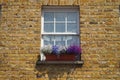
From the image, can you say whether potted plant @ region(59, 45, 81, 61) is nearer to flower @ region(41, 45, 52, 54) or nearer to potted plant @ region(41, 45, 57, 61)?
potted plant @ region(41, 45, 57, 61)

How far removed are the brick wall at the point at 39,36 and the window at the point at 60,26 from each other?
0.23 m

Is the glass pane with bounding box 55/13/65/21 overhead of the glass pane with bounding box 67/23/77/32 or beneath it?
overhead

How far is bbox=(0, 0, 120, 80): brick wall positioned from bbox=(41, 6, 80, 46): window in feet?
0.76

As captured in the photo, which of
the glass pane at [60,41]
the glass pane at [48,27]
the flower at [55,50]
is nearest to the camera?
the flower at [55,50]

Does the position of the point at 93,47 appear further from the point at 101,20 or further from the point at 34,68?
the point at 34,68

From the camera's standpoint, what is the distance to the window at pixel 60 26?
11992 millimetres

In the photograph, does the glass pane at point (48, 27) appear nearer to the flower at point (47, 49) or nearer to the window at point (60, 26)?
the window at point (60, 26)

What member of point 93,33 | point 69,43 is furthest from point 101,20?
point 69,43

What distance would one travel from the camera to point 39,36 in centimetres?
1184

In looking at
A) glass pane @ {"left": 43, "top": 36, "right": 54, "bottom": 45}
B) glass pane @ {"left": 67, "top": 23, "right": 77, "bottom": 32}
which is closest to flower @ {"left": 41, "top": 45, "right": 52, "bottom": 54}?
glass pane @ {"left": 43, "top": 36, "right": 54, "bottom": 45}

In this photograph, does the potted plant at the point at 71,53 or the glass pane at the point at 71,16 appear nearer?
the potted plant at the point at 71,53

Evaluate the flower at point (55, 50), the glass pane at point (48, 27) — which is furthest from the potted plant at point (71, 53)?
the glass pane at point (48, 27)

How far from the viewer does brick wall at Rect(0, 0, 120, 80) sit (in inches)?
455

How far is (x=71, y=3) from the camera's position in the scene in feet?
39.4
